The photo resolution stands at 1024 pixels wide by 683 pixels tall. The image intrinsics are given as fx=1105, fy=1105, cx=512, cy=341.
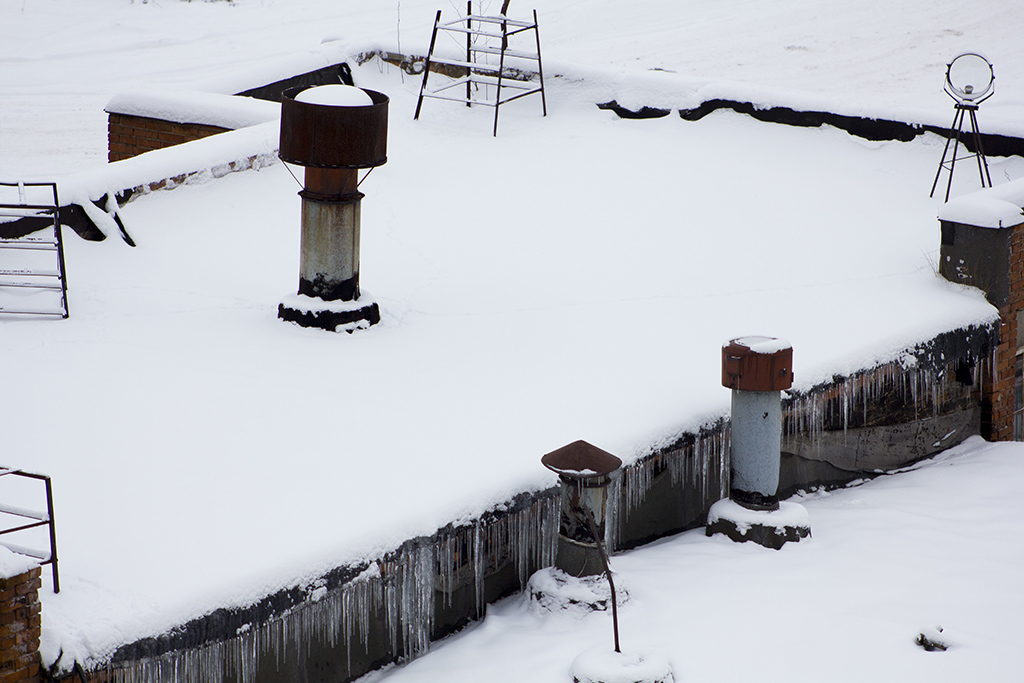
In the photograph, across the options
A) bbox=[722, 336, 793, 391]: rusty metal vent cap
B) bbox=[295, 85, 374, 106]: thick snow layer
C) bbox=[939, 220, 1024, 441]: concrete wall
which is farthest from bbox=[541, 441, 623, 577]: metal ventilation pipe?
bbox=[939, 220, 1024, 441]: concrete wall

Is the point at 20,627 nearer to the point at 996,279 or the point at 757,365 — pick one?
the point at 757,365

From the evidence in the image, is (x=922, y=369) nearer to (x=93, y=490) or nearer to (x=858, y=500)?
(x=858, y=500)

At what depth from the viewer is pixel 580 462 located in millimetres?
4250

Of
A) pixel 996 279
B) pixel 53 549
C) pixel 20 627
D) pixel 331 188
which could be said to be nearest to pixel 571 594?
pixel 53 549

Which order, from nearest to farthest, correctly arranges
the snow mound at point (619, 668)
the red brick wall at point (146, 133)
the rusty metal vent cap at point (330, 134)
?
the snow mound at point (619, 668)
the rusty metal vent cap at point (330, 134)
the red brick wall at point (146, 133)

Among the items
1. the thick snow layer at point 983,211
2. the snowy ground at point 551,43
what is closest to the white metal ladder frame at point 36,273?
the thick snow layer at point 983,211

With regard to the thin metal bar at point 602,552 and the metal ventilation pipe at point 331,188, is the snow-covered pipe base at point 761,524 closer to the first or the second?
the thin metal bar at point 602,552

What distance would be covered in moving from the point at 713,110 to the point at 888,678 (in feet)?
24.4

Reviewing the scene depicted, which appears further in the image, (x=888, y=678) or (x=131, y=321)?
(x=131, y=321)

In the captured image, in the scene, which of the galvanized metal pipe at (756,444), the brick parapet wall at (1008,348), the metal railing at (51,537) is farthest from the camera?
the brick parapet wall at (1008,348)

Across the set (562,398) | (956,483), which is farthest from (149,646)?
(956,483)

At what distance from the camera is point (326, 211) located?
603cm

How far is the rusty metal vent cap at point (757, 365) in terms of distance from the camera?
191 inches

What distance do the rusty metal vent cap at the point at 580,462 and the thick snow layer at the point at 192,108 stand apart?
598cm
